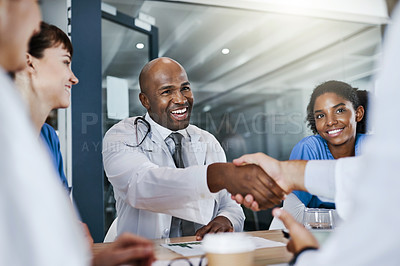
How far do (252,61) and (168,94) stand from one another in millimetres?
2394

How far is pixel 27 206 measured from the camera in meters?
0.52

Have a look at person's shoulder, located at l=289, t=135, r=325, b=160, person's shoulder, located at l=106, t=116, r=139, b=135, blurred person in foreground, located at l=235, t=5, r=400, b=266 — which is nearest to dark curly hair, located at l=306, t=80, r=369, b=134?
person's shoulder, located at l=289, t=135, r=325, b=160

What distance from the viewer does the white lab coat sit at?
5.70 ft

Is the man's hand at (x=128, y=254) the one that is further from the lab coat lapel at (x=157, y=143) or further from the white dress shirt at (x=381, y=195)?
the lab coat lapel at (x=157, y=143)

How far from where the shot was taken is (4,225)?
51 centimetres

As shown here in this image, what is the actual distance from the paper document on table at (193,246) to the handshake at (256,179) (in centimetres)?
17

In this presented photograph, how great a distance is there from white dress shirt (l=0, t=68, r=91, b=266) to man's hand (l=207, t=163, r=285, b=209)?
3.61 feet

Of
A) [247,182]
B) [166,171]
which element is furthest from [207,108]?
[247,182]

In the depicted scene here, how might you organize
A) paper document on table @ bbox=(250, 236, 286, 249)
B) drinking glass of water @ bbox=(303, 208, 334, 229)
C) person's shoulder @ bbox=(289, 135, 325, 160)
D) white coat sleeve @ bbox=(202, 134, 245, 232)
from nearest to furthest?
paper document on table @ bbox=(250, 236, 286, 249) < drinking glass of water @ bbox=(303, 208, 334, 229) < white coat sleeve @ bbox=(202, 134, 245, 232) < person's shoulder @ bbox=(289, 135, 325, 160)

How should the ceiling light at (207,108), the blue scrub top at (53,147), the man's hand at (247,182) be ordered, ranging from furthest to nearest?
the ceiling light at (207,108), the blue scrub top at (53,147), the man's hand at (247,182)

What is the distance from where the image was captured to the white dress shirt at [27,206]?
51cm

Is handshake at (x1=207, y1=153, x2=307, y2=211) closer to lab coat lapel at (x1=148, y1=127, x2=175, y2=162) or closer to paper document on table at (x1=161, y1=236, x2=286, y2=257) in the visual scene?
paper document on table at (x1=161, y1=236, x2=286, y2=257)

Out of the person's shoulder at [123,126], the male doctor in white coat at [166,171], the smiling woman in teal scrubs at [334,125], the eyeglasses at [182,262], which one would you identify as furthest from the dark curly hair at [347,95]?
the eyeglasses at [182,262]

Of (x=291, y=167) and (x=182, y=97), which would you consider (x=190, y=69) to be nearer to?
(x=182, y=97)
